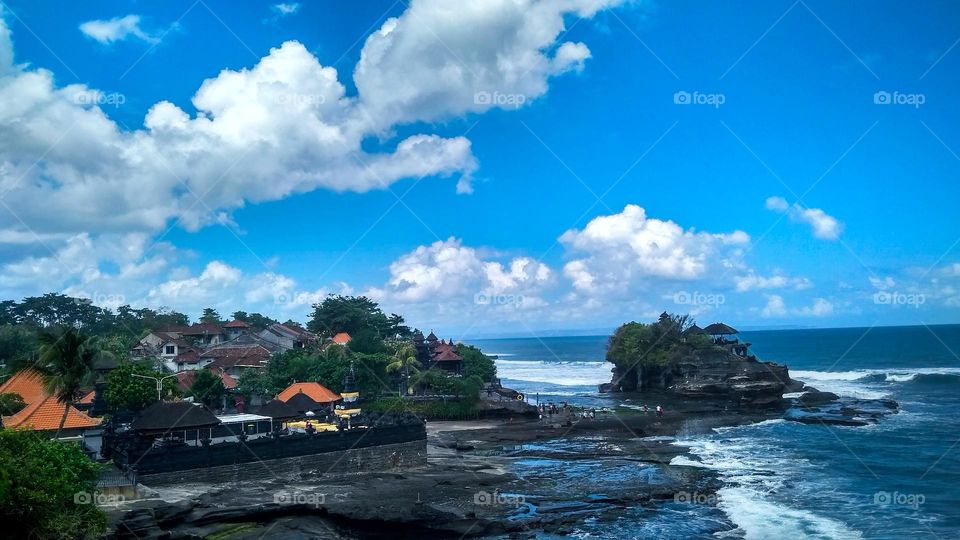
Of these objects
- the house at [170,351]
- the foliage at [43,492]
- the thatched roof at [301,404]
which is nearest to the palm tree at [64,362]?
the foliage at [43,492]

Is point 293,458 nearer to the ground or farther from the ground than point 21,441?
nearer to the ground

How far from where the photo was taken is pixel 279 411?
123 ft

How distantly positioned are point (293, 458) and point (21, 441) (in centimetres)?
1302

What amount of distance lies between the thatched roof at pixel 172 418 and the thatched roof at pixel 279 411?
6.59m

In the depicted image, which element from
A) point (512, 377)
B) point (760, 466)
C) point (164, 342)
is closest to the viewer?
point (760, 466)

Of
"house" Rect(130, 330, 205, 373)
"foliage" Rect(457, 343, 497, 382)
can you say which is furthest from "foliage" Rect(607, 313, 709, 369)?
"house" Rect(130, 330, 205, 373)

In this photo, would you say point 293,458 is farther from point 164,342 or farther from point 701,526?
point 164,342

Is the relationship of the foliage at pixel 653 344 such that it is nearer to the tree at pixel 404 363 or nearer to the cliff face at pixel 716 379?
the cliff face at pixel 716 379

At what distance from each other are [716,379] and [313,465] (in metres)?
48.8

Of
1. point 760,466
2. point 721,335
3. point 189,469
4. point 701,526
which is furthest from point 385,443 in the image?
point 721,335

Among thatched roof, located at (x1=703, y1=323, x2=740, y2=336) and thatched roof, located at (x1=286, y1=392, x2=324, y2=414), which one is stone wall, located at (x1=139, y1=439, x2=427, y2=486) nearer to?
thatched roof, located at (x1=286, y1=392, x2=324, y2=414)

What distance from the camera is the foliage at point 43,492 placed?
16922 millimetres

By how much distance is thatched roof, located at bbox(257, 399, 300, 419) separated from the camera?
3694 cm

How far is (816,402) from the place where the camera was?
202 feet
